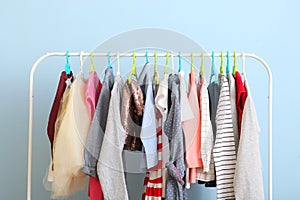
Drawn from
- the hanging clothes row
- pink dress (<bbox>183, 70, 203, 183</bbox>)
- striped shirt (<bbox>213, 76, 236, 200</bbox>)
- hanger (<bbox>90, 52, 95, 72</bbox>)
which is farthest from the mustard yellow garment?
striped shirt (<bbox>213, 76, 236, 200</bbox>)

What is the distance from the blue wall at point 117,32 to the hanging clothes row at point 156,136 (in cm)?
60

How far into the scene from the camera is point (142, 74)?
7.43ft

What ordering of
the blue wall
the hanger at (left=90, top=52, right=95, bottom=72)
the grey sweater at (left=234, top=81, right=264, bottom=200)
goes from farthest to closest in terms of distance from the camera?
the blue wall, the hanger at (left=90, top=52, right=95, bottom=72), the grey sweater at (left=234, top=81, right=264, bottom=200)

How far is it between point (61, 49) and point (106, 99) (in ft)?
2.41

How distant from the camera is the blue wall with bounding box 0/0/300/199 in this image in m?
2.79

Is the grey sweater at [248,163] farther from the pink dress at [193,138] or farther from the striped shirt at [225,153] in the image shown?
the pink dress at [193,138]

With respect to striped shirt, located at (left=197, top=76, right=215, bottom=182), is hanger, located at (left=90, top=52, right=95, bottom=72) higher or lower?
higher

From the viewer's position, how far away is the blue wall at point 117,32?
9.14ft

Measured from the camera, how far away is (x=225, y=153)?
7.18ft

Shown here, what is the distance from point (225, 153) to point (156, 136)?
31cm

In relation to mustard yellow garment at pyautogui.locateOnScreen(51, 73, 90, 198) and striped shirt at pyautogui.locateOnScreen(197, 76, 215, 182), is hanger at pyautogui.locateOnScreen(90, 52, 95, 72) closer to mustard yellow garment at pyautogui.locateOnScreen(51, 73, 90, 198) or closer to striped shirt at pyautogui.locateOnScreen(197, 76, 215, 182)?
mustard yellow garment at pyautogui.locateOnScreen(51, 73, 90, 198)

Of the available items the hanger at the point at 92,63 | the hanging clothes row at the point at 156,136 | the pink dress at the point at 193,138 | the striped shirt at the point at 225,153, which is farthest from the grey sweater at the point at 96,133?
the striped shirt at the point at 225,153

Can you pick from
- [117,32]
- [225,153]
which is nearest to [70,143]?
[225,153]

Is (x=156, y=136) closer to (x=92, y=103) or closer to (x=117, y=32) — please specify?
(x=92, y=103)
